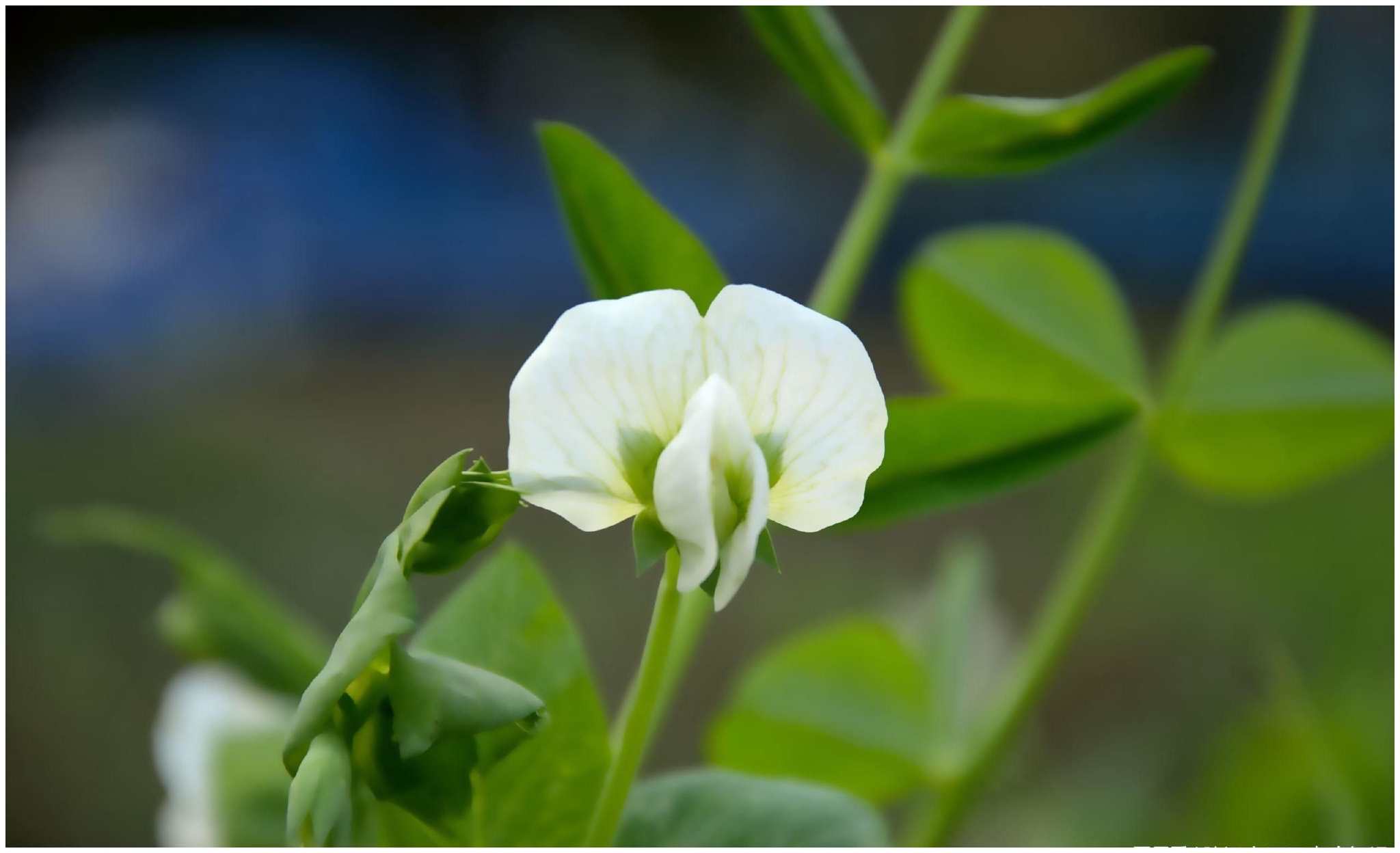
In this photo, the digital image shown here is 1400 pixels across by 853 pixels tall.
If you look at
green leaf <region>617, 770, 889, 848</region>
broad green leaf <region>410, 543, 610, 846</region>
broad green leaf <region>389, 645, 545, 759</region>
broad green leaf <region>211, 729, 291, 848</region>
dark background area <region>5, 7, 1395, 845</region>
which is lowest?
dark background area <region>5, 7, 1395, 845</region>

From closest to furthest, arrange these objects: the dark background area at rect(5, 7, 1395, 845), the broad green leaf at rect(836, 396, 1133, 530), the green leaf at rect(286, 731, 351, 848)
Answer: the green leaf at rect(286, 731, 351, 848) < the broad green leaf at rect(836, 396, 1133, 530) < the dark background area at rect(5, 7, 1395, 845)

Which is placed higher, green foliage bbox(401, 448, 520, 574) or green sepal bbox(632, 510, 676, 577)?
green foliage bbox(401, 448, 520, 574)

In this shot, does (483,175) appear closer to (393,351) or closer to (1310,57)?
(393,351)

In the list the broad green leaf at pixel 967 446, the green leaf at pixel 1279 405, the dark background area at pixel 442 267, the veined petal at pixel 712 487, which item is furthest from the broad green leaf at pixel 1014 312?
the dark background area at pixel 442 267

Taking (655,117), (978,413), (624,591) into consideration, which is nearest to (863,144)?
(978,413)

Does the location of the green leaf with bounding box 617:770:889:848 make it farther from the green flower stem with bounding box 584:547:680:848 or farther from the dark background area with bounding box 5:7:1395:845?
the dark background area with bounding box 5:7:1395:845

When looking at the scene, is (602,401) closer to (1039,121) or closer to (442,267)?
(1039,121)

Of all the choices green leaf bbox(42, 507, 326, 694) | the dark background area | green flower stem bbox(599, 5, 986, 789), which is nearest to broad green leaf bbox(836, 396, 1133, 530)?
green flower stem bbox(599, 5, 986, 789)

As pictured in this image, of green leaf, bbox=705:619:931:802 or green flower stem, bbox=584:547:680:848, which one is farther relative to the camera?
green leaf, bbox=705:619:931:802

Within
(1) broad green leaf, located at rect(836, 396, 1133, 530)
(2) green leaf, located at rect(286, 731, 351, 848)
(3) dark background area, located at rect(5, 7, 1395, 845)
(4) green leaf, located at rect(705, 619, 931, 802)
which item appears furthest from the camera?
(3) dark background area, located at rect(5, 7, 1395, 845)
